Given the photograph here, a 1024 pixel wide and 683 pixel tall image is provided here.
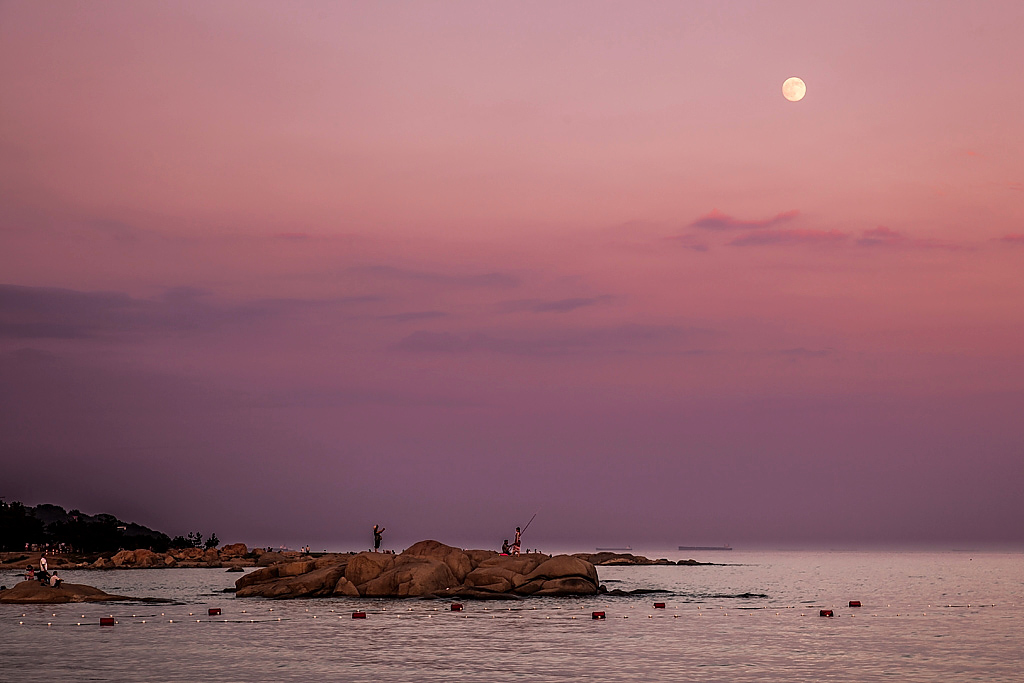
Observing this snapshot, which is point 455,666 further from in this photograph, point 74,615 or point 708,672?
point 74,615

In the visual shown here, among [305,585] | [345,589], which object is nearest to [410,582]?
[345,589]

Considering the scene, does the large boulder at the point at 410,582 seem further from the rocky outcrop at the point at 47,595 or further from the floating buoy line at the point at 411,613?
the rocky outcrop at the point at 47,595

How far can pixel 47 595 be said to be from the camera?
59.6 metres

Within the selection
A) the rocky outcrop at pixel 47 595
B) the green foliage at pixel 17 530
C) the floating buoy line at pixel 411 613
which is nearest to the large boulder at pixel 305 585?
the floating buoy line at pixel 411 613

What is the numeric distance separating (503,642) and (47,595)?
1289 inches

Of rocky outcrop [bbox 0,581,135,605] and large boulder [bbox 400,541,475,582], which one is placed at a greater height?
large boulder [bbox 400,541,475,582]

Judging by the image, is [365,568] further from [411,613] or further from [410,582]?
[411,613]

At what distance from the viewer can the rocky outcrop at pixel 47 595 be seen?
58781 mm

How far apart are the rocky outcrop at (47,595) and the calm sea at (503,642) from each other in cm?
135

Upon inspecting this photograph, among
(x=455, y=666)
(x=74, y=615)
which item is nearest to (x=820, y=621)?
(x=455, y=666)

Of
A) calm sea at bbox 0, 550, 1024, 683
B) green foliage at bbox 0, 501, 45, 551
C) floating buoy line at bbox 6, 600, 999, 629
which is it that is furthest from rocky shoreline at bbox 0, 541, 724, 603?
green foliage at bbox 0, 501, 45, 551

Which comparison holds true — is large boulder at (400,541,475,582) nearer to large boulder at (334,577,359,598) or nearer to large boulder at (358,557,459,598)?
large boulder at (358,557,459,598)

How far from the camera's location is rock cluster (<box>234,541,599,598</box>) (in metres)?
66.3

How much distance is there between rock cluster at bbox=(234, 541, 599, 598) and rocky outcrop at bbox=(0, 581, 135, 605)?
11436mm
